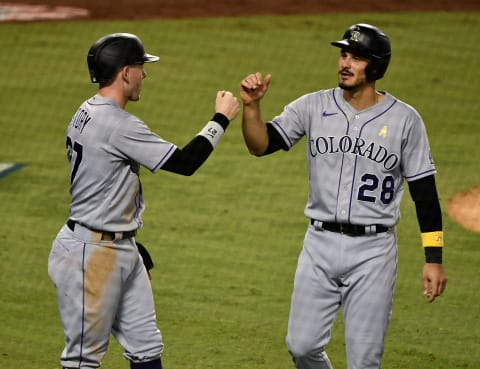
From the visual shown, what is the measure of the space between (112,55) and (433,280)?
1744 mm

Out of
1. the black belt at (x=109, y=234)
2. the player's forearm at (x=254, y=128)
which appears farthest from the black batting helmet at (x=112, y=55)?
the black belt at (x=109, y=234)

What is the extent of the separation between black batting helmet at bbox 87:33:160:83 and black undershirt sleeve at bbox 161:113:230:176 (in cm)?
44

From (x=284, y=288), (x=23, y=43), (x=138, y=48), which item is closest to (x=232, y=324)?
(x=284, y=288)

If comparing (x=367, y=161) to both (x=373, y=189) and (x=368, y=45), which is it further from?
(x=368, y=45)

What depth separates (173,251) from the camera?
811 centimetres

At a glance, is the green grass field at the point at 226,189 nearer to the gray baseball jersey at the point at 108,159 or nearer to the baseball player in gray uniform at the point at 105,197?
the baseball player in gray uniform at the point at 105,197

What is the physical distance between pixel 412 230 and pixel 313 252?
392 cm

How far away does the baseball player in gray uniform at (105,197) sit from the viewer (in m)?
4.71

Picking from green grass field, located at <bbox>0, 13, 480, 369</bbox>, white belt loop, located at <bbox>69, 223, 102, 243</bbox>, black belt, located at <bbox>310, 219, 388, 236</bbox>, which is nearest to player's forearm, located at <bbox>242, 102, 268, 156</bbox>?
black belt, located at <bbox>310, 219, 388, 236</bbox>

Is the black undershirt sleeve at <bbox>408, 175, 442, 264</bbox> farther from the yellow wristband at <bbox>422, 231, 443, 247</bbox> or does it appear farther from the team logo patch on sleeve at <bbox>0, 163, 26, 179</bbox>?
the team logo patch on sleeve at <bbox>0, 163, 26, 179</bbox>

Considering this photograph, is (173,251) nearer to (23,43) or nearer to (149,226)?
(149,226)

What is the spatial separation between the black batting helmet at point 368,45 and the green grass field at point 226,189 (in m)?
1.95

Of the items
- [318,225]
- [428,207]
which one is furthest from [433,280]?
[318,225]

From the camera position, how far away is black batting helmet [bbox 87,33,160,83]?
4738 mm
